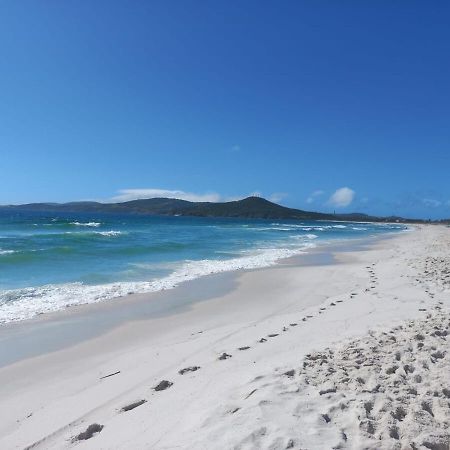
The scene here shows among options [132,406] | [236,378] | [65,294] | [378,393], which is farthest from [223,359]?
[65,294]

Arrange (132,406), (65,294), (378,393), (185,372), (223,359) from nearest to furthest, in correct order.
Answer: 1. (378,393)
2. (132,406)
3. (185,372)
4. (223,359)
5. (65,294)

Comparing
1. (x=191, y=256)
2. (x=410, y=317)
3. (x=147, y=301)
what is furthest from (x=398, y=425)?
(x=191, y=256)

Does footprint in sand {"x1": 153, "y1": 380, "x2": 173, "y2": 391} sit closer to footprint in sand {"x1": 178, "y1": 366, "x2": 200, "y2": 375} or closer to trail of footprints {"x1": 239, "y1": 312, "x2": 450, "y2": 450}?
footprint in sand {"x1": 178, "y1": 366, "x2": 200, "y2": 375}

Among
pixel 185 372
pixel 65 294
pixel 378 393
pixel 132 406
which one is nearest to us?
pixel 378 393

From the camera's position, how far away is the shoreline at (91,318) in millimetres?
7391

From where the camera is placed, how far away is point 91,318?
9.27 metres

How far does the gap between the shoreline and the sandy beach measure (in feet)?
0.17

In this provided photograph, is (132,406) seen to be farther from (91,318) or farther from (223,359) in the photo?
(91,318)

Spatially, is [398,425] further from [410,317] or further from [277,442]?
[410,317]

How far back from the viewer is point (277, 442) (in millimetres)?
3332

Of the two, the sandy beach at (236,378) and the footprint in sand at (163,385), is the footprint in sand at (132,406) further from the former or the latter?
the footprint in sand at (163,385)

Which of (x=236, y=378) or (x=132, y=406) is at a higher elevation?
(x=236, y=378)

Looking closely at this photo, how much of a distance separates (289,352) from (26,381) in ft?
12.3

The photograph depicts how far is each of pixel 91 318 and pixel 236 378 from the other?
17.6 feet
